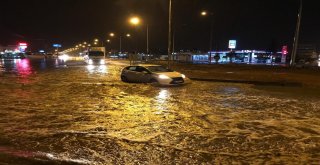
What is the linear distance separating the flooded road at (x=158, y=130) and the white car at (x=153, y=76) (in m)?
4.95

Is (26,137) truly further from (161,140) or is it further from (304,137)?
(304,137)

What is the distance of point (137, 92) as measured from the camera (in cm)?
1748

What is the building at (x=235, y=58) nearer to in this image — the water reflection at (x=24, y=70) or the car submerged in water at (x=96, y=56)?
the car submerged in water at (x=96, y=56)

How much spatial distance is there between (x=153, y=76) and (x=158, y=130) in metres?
11.9

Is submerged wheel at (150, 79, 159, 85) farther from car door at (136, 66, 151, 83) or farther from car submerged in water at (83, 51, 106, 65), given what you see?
car submerged in water at (83, 51, 106, 65)

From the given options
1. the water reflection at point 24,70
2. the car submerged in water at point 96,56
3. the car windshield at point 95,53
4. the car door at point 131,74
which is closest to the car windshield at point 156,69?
the car door at point 131,74

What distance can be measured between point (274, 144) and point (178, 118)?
143 inches

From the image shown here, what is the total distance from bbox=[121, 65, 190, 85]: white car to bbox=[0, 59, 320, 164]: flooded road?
495 centimetres

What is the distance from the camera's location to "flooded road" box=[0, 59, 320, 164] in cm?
684

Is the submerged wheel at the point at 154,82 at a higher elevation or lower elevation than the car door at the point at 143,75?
lower

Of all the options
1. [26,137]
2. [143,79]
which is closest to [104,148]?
[26,137]

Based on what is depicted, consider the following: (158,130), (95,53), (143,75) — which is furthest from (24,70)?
(158,130)

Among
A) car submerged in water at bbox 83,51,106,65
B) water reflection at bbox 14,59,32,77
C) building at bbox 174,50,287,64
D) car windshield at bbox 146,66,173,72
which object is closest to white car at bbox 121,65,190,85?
car windshield at bbox 146,66,173,72

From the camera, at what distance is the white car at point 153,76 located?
20156 millimetres
